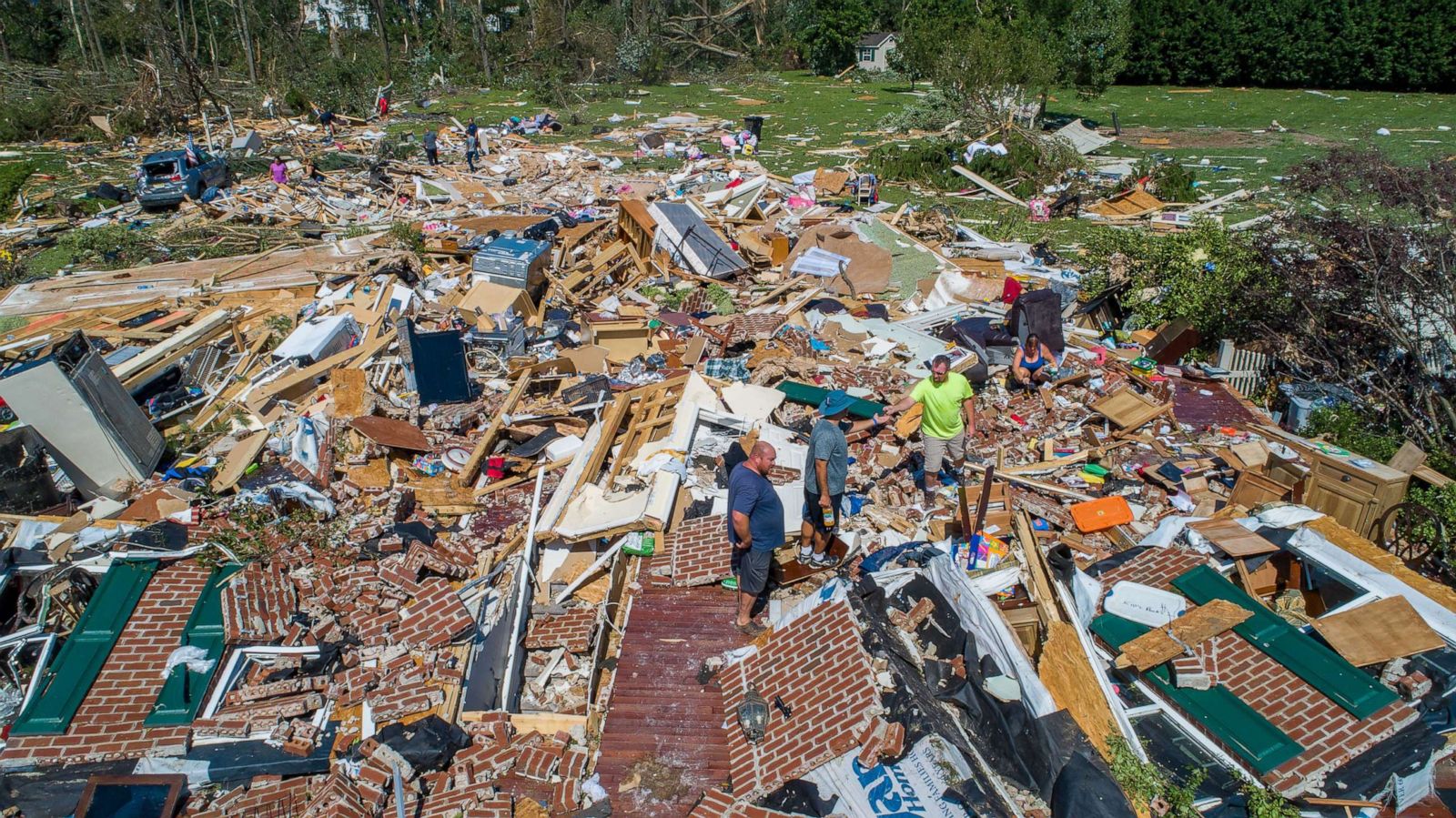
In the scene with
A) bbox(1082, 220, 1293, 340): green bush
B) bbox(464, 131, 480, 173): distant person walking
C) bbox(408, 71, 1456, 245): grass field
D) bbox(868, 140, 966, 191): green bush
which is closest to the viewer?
bbox(1082, 220, 1293, 340): green bush

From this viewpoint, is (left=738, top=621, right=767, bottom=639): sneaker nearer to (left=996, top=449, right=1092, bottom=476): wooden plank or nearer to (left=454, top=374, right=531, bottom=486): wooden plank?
(left=996, top=449, right=1092, bottom=476): wooden plank

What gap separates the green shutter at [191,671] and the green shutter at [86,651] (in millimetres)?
466

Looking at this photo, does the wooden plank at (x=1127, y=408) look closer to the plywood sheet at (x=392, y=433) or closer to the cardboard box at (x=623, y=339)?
the cardboard box at (x=623, y=339)

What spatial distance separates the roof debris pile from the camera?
4938mm

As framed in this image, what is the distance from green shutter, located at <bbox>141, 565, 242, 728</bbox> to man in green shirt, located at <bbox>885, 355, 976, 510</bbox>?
5929 millimetres

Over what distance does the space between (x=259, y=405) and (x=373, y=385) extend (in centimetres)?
123

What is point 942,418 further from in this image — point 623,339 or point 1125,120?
point 1125,120

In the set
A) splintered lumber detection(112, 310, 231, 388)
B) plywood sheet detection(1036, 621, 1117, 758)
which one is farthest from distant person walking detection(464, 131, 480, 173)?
plywood sheet detection(1036, 621, 1117, 758)

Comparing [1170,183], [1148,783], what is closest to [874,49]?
[1170,183]

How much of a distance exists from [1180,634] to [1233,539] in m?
1.52

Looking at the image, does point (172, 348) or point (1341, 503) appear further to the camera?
point (172, 348)

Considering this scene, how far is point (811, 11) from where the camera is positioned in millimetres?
45188

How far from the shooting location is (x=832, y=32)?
43750mm

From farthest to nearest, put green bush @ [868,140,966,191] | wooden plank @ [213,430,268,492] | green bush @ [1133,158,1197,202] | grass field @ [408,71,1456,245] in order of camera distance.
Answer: grass field @ [408,71,1456,245]
green bush @ [868,140,966,191]
green bush @ [1133,158,1197,202]
wooden plank @ [213,430,268,492]
